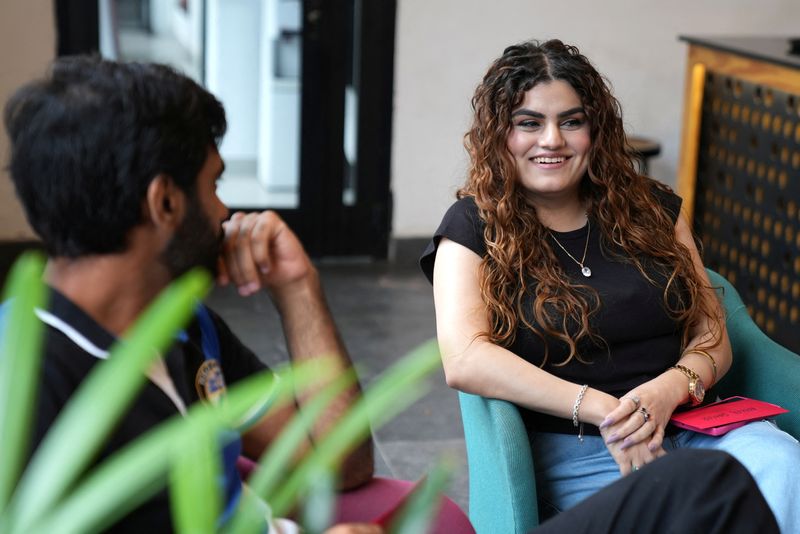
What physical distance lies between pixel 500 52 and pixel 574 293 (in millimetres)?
3152

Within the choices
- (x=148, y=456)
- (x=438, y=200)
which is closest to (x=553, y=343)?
(x=148, y=456)

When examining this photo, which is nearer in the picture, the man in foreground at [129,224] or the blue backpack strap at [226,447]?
the man in foreground at [129,224]

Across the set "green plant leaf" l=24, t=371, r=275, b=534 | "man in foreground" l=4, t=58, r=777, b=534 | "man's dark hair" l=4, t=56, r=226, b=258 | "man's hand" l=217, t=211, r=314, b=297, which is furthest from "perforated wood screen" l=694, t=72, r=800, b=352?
"green plant leaf" l=24, t=371, r=275, b=534

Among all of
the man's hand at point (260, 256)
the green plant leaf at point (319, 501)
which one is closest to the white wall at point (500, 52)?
the man's hand at point (260, 256)

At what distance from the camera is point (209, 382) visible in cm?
147

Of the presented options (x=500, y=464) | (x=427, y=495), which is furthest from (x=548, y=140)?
(x=427, y=495)

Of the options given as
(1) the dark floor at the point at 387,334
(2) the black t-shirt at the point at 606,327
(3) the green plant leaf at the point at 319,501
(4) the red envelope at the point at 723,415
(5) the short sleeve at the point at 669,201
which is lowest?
(1) the dark floor at the point at 387,334

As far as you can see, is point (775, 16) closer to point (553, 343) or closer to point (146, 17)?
point (146, 17)

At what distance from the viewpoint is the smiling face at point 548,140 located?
6.91ft

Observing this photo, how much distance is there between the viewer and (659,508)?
1457 millimetres

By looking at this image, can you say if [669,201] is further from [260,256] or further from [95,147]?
[95,147]

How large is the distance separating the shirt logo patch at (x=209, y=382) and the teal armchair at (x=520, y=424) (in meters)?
0.55

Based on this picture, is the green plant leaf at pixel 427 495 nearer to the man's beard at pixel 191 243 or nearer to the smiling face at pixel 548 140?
the man's beard at pixel 191 243

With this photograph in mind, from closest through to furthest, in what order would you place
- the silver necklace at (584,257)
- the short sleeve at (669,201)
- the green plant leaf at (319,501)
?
the green plant leaf at (319,501) → the silver necklace at (584,257) → the short sleeve at (669,201)
